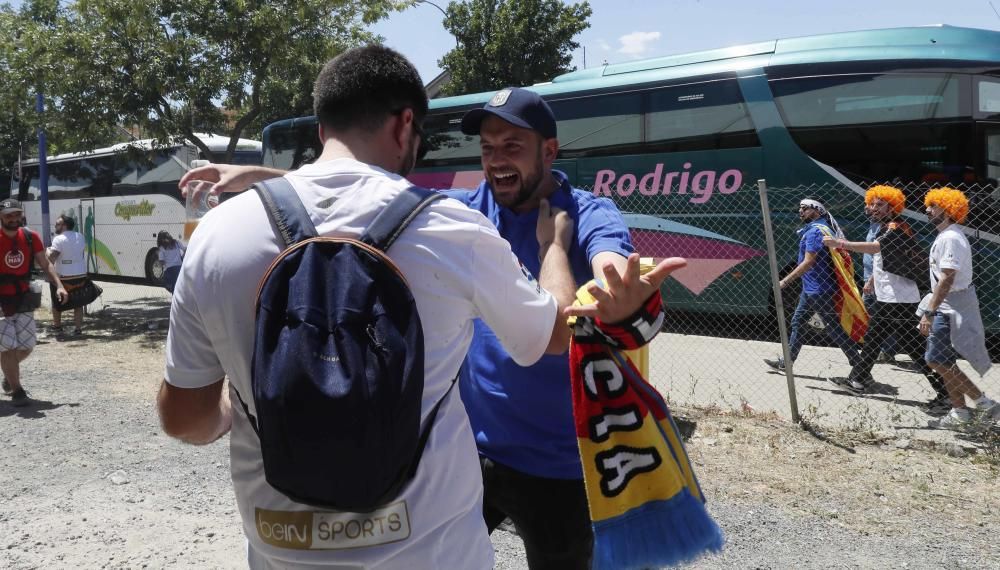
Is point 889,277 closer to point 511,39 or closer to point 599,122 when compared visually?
point 599,122

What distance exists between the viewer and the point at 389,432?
46.2 inches

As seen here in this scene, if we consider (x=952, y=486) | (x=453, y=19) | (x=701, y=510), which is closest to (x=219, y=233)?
(x=701, y=510)

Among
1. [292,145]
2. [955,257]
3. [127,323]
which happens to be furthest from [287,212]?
[292,145]

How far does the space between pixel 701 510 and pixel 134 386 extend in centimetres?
696

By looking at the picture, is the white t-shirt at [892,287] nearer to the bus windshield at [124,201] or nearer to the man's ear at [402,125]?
the man's ear at [402,125]

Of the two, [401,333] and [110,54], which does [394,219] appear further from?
[110,54]

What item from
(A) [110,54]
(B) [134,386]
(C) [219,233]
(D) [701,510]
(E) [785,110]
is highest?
(A) [110,54]

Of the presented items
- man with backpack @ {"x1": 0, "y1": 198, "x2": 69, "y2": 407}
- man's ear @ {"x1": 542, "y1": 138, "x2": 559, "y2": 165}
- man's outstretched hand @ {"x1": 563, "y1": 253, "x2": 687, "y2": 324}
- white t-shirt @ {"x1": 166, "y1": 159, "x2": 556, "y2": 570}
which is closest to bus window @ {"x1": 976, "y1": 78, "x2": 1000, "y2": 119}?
man's ear @ {"x1": 542, "y1": 138, "x2": 559, "y2": 165}

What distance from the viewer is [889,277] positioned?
6738 millimetres

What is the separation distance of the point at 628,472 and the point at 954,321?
479 cm

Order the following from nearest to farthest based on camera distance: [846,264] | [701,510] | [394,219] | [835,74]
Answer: [394,219] → [701,510] → [846,264] → [835,74]

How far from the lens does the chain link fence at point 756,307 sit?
679cm

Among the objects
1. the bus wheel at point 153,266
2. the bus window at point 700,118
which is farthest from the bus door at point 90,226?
the bus window at point 700,118

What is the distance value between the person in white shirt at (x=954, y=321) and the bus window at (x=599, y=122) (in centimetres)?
478
